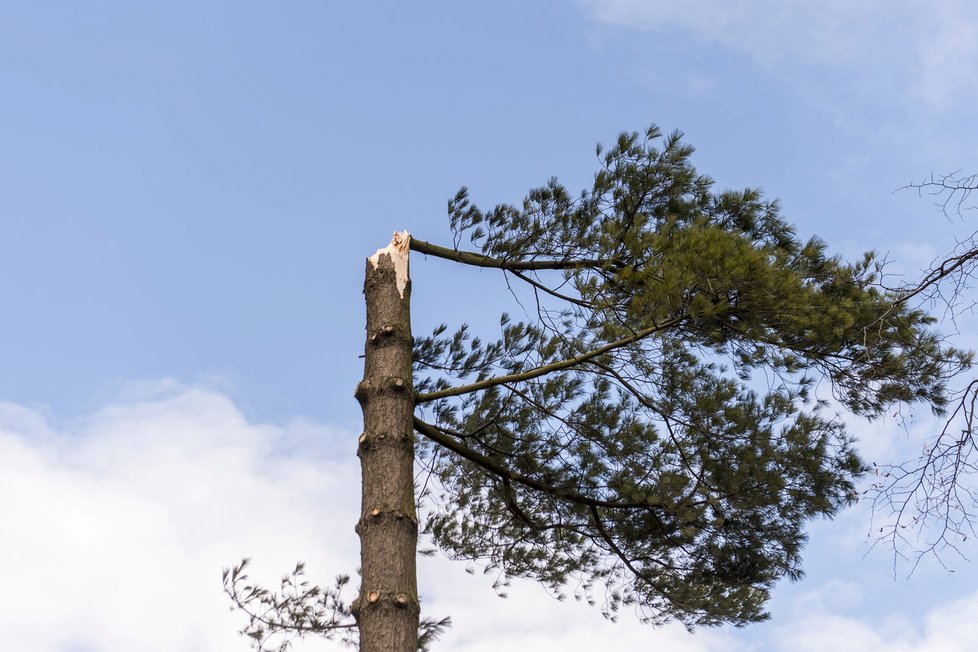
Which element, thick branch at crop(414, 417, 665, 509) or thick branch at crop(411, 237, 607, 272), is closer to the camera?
thick branch at crop(414, 417, 665, 509)

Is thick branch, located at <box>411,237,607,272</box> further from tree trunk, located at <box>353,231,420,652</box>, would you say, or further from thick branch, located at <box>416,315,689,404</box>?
thick branch, located at <box>416,315,689,404</box>

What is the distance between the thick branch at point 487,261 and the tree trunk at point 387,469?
25 centimetres

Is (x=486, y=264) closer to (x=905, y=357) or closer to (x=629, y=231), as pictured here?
(x=629, y=231)

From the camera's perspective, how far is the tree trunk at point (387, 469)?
5.42 m

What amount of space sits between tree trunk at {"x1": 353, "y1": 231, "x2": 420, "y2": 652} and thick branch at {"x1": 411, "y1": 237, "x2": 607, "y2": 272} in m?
0.25

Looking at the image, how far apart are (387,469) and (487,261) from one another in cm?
193

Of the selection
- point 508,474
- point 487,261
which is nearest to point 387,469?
point 508,474

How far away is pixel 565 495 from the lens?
6906mm

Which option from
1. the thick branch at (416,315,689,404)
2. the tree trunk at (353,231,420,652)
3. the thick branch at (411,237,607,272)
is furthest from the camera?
the thick branch at (411,237,607,272)

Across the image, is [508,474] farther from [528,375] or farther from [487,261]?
[487,261]

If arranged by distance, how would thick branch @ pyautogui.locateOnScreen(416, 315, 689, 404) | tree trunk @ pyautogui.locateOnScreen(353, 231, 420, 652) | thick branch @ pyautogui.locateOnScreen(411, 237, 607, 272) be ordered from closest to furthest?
tree trunk @ pyautogui.locateOnScreen(353, 231, 420, 652) < thick branch @ pyautogui.locateOnScreen(416, 315, 689, 404) < thick branch @ pyautogui.locateOnScreen(411, 237, 607, 272)

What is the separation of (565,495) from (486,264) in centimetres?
178

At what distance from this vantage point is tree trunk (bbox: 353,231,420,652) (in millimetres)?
5418

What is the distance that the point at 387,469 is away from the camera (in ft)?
19.2
